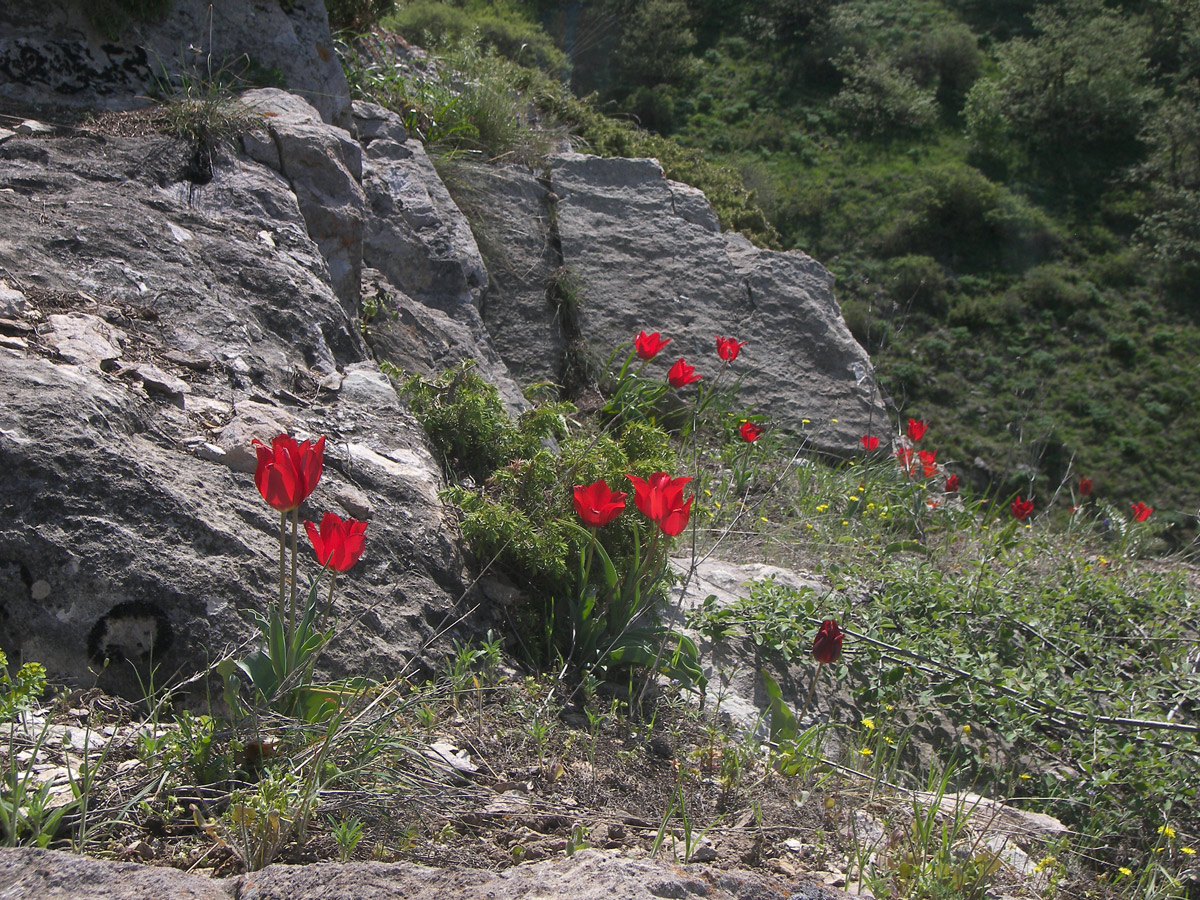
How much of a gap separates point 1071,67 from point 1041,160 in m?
1.90

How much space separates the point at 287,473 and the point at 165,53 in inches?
138

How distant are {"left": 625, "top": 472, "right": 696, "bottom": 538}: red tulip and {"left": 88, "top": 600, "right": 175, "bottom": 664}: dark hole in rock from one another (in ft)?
4.03

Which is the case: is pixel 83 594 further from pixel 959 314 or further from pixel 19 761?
pixel 959 314

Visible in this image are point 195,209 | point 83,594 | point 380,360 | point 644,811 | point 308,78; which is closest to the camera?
point 83,594

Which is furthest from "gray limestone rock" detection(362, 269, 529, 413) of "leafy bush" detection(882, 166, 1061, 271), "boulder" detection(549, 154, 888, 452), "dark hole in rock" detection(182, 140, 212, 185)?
"leafy bush" detection(882, 166, 1061, 271)

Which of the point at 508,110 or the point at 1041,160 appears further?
the point at 1041,160

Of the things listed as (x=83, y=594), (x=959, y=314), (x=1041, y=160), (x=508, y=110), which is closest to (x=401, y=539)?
(x=83, y=594)

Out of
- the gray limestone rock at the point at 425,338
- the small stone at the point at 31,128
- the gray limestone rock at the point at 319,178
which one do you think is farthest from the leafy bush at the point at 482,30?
the small stone at the point at 31,128

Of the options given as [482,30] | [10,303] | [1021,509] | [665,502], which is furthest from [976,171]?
[10,303]

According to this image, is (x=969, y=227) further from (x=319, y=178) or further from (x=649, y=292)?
(x=319, y=178)

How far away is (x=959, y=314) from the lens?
13688 mm

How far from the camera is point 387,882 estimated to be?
126 centimetres

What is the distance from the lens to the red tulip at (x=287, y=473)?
5.52 feet

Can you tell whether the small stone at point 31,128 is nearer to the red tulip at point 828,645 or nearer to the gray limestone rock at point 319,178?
the gray limestone rock at point 319,178
